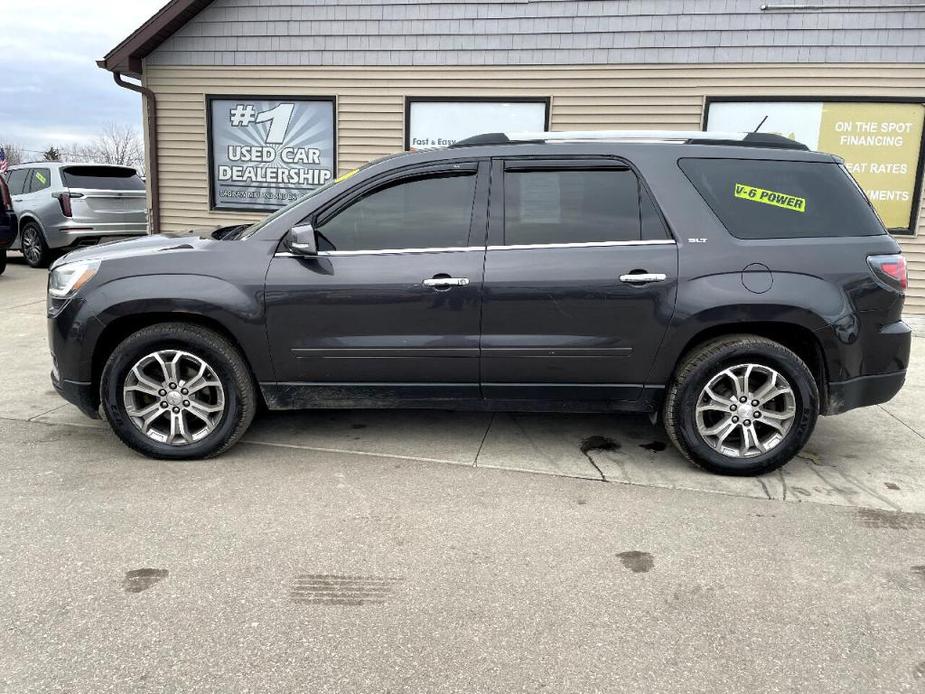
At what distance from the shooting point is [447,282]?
3730 millimetres

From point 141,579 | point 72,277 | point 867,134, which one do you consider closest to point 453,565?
point 141,579

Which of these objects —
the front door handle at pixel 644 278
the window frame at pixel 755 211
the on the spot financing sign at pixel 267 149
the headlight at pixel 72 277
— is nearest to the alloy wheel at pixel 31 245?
the on the spot financing sign at pixel 267 149

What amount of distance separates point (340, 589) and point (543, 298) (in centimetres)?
179

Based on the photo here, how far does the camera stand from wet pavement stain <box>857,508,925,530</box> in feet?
11.1

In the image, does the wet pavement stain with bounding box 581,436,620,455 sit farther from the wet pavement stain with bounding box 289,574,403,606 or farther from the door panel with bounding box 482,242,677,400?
the wet pavement stain with bounding box 289,574,403,606

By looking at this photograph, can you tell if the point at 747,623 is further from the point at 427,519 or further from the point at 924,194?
the point at 924,194

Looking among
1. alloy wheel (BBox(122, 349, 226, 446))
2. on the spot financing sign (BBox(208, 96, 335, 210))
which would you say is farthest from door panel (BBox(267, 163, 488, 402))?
on the spot financing sign (BBox(208, 96, 335, 210))

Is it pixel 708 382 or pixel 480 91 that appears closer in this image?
pixel 708 382

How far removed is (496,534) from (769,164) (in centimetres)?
245

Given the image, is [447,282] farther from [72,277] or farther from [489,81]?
[489,81]

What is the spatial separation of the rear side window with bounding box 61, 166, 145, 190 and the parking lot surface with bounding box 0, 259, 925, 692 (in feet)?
27.6

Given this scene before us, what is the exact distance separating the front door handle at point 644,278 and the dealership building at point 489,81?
217 inches

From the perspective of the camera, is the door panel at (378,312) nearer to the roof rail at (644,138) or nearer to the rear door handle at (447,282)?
the rear door handle at (447,282)

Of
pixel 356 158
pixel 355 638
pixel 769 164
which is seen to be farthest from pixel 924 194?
pixel 355 638
